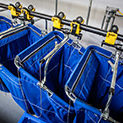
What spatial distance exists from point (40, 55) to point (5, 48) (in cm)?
38

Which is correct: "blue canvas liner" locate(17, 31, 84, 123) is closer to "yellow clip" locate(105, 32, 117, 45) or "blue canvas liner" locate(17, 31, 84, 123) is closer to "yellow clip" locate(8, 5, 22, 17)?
"yellow clip" locate(105, 32, 117, 45)

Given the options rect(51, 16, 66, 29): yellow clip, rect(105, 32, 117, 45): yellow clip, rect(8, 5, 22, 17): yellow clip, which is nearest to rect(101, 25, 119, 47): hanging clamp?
rect(105, 32, 117, 45): yellow clip

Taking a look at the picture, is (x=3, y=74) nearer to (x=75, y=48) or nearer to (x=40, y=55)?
(x=40, y=55)

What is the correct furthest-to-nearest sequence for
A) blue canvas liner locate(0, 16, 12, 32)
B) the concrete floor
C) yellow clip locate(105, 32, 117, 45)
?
blue canvas liner locate(0, 16, 12, 32) < the concrete floor < yellow clip locate(105, 32, 117, 45)

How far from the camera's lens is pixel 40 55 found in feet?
2.89

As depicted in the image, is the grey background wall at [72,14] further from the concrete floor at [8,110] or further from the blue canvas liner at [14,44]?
the blue canvas liner at [14,44]

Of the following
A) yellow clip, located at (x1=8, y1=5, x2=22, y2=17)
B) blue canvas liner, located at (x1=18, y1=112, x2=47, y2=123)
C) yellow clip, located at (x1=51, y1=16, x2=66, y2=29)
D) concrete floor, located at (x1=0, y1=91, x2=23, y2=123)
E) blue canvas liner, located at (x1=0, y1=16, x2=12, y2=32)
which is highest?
yellow clip, located at (x1=8, y1=5, x2=22, y2=17)

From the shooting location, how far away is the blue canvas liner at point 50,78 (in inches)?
24.2

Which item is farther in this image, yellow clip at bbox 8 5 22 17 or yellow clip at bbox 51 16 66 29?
yellow clip at bbox 8 5 22 17

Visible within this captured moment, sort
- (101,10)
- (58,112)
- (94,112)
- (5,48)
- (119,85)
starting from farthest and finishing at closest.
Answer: (101,10) → (5,48) → (119,85) → (58,112) → (94,112)

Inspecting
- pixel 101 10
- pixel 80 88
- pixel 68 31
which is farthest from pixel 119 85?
pixel 101 10

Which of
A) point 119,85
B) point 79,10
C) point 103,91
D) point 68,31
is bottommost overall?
point 103,91

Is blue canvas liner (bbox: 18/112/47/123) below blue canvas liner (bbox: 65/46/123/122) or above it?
below

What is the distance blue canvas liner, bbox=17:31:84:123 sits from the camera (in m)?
0.61
